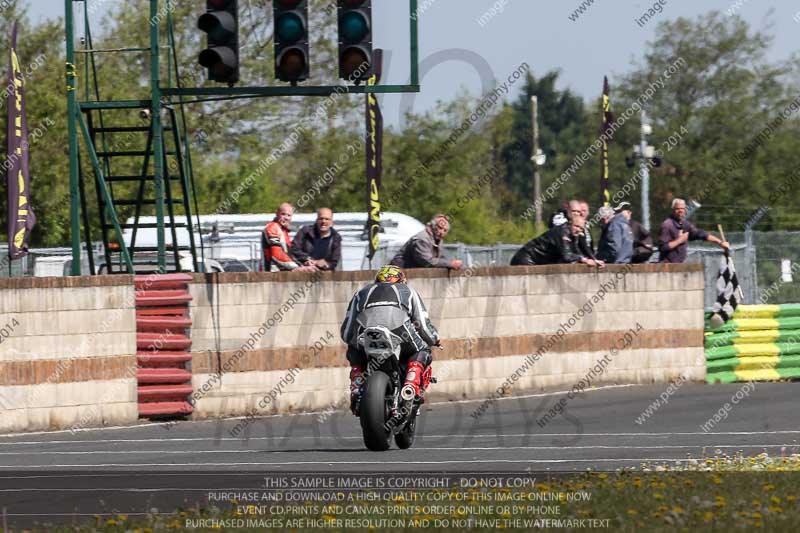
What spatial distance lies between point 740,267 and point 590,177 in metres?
48.9

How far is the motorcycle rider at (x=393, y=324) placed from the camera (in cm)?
1367

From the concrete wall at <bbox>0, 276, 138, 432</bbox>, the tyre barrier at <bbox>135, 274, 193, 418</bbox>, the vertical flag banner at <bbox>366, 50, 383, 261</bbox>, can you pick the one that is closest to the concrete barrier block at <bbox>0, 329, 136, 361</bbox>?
the concrete wall at <bbox>0, 276, 138, 432</bbox>

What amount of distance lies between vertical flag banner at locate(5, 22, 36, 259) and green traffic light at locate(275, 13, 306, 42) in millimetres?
3721

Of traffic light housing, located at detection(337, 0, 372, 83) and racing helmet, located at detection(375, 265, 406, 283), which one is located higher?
traffic light housing, located at detection(337, 0, 372, 83)

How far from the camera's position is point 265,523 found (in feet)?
27.2

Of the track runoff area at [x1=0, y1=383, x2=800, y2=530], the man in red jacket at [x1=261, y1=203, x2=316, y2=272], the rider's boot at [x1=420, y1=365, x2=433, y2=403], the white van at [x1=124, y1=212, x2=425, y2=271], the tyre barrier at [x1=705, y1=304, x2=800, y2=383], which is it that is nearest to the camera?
the track runoff area at [x1=0, y1=383, x2=800, y2=530]

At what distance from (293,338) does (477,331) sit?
2.63 m

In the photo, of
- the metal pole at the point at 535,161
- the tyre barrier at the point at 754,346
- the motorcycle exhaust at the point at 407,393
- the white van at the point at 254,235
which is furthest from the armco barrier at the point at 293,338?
the metal pole at the point at 535,161

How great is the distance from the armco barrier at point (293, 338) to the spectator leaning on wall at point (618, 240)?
0.55 feet

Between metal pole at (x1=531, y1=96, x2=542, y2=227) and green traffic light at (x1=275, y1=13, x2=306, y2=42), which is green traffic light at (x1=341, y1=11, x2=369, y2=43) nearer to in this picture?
green traffic light at (x1=275, y1=13, x2=306, y2=42)

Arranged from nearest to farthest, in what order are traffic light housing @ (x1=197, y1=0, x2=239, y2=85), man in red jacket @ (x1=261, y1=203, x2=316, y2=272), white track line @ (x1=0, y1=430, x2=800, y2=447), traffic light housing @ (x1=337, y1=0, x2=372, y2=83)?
1. traffic light housing @ (x1=197, y1=0, x2=239, y2=85)
2. traffic light housing @ (x1=337, y1=0, x2=372, y2=83)
3. white track line @ (x1=0, y1=430, x2=800, y2=447)
4. man in red jacket @ (x1=261, y1=203, x2=316, y2=272)

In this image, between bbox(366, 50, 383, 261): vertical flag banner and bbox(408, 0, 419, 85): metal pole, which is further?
bbox(366, 50, 383, 261): vertical flag banner

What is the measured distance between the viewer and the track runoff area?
28.9 feet

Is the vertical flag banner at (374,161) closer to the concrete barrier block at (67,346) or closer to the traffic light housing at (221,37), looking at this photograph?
the concrete barrier block at (67,346)
